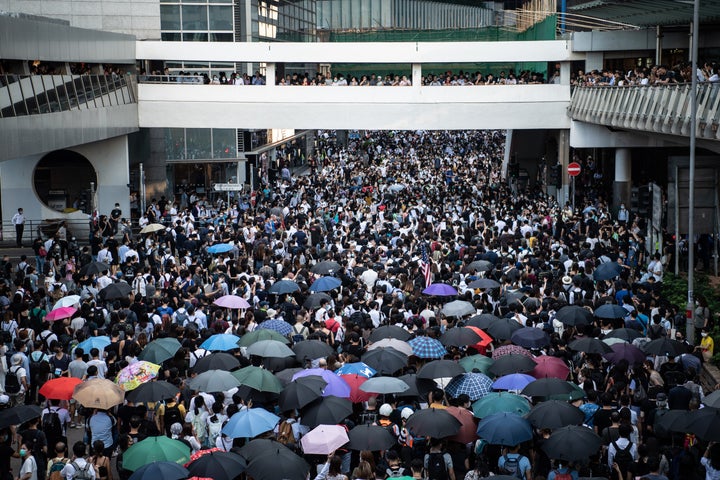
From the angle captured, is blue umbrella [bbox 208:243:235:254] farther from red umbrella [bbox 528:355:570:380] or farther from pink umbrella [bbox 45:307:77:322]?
red umbrella [bbox 528:355:570:380]

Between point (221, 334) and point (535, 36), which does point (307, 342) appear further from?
point (535, 36)

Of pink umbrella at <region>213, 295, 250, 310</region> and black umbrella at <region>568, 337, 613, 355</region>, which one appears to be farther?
pink umbrella at <region>213, 295, 250, 310</region>

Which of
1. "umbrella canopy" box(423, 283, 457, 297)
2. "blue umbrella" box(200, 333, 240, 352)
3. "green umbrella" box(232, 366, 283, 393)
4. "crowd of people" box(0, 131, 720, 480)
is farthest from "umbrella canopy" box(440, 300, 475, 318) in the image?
"green umbrella" box(232, 366, 283, 393)

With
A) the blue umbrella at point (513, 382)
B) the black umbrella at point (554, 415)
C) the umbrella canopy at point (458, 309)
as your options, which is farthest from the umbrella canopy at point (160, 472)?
the umbrella canopy at point (458, 309)

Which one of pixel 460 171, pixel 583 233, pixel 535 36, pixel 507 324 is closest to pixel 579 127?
pixel 583 233

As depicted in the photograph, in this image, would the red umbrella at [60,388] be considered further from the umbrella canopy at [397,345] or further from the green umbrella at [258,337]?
the umbrella canopy at [397,345]

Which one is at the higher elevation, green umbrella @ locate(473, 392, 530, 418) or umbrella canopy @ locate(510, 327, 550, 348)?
umbrella canopy @ locate(510, 327, 550, 348)

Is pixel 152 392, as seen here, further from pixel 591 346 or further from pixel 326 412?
pixel 591 346

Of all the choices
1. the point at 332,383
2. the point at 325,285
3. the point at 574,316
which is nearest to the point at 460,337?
the point at 574,316

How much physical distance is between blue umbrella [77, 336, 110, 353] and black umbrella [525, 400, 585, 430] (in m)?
6.51

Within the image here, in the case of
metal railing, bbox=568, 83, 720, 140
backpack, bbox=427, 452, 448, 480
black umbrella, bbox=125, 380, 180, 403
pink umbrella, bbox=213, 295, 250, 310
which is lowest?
backpack, bbox=427, 452, 448, 480

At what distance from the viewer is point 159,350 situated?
14188 mm

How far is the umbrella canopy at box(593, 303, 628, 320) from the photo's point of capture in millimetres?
16234

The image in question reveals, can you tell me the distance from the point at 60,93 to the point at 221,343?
52.4ft
